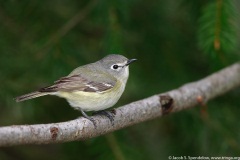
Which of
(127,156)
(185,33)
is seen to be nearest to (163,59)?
(185,33)

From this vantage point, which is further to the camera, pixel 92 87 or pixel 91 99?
pixel 92 87

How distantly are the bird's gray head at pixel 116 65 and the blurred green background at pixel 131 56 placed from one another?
0.12 m

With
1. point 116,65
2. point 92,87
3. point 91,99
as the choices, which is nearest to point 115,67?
point 116,65

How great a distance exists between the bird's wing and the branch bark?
0.49 metres

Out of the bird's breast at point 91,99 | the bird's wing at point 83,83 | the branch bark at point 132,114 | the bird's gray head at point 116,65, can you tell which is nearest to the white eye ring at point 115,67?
the bird's gray head at point 116,65

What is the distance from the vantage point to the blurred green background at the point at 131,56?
4.69 meters

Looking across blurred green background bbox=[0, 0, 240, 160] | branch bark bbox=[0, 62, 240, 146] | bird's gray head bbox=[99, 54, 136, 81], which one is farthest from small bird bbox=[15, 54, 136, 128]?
branch bark bbox=[0, 62, 240, 146]

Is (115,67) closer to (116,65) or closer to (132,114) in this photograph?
(116,65)

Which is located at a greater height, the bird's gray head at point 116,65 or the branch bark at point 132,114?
the bird's gray head at point 116,65

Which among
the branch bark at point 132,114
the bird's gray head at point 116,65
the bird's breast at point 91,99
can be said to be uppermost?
the bird's gray head at point 116,65

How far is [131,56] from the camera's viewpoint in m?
5.76

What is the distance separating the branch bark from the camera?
3109 millimetres

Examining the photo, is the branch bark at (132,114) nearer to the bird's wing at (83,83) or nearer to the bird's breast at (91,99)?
the bird's breast at (91,99)

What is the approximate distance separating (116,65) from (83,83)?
64 centimetres
